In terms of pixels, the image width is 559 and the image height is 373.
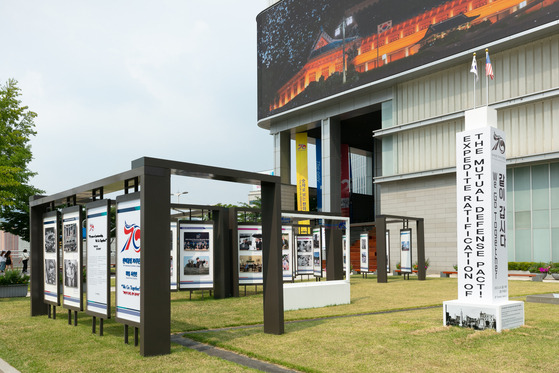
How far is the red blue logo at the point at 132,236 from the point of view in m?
9.08

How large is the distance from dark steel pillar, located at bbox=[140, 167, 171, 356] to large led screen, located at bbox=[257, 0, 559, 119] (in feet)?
99.1

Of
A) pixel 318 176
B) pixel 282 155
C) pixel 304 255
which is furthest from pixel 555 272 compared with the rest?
pixel 282 155

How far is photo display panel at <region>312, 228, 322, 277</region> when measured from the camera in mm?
23531

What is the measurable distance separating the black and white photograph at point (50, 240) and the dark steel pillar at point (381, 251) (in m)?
17.2

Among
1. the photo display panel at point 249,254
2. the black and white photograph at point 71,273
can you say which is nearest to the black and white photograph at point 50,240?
the black and white photograph at point 71,273

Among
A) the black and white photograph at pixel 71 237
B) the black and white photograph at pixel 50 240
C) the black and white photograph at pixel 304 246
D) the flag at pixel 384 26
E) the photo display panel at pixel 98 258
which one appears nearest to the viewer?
the photo display panel at pixel 98 258

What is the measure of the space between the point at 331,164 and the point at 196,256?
32034 mm

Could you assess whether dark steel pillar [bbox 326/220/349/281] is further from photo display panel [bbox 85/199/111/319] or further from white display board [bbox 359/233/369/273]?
photo display panel [bbox 85/199/111/319]

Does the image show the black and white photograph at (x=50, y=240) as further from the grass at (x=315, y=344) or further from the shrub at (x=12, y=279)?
the shrub at (x=12, y=279)

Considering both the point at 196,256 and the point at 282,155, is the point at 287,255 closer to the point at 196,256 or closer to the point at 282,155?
the point at 196,256

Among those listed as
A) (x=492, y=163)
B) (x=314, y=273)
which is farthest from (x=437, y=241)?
(x=492, y=163)

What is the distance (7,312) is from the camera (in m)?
15.1

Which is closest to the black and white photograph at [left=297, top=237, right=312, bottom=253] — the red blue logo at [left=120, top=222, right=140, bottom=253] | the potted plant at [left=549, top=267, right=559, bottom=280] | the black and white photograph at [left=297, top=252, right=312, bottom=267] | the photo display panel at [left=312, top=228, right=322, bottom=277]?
the black and white photograph at [left=297, top=252, right=312, bottom=267]

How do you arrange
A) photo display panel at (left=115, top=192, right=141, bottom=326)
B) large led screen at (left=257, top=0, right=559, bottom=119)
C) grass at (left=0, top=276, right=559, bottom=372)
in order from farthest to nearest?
1. large led screen at (left=257, top=0, right=559, bottom=119)
2. photo display panel at (left=115, top=192, right=141, bottom=326)
3. grass at (left=0, top=276, right=559, bottom=372)
